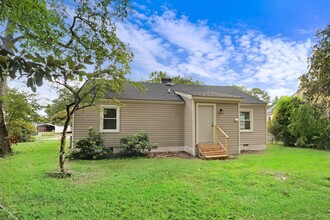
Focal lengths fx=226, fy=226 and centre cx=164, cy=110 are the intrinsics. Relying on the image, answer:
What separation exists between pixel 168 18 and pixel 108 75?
9.07 feet

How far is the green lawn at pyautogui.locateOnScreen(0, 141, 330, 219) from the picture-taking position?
3.98m

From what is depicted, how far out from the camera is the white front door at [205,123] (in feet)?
37.1

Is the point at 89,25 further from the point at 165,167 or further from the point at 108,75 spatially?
the point at 165,167

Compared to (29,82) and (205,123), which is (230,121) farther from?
(29,82)

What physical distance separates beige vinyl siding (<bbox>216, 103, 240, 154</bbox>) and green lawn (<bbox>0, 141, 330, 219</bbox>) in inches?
173

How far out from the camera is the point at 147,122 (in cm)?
1172

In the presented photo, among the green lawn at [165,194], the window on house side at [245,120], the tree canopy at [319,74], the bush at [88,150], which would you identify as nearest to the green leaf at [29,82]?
the green lawn at [165,194]

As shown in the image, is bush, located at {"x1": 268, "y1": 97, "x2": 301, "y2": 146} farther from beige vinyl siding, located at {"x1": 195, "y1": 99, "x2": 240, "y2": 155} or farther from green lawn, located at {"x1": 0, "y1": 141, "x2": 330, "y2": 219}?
green lawn, located at {"x1": 0, "y1": 141, "x2": 330, "y2": 219}

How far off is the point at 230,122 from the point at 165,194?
25.7 ft

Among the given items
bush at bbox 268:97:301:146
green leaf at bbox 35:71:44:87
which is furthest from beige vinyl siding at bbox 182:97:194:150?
green leaf at bbox 35:71:44:87

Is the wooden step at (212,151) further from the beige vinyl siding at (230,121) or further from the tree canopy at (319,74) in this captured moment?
the tree canopy at (319,74)

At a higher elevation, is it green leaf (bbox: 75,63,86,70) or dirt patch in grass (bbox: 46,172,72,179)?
green leaf (bbox: 75,63,86,70)

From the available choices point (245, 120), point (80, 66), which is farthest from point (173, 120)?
point (80, 66)

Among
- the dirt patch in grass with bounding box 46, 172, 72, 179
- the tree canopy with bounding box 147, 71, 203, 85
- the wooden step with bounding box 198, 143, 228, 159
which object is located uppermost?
the tree canopy with bounding box 147, 71, 203, 85
